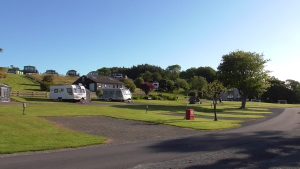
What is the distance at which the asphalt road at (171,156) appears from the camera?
1577cm

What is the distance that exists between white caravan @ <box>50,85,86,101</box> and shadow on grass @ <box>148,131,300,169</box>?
41339 mm

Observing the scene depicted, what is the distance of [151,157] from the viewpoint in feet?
58.2

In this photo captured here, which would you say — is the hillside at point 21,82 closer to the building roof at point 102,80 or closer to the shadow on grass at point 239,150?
the building roof at point 102,80

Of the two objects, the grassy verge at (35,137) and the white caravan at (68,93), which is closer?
the grassy verge at (35,137)

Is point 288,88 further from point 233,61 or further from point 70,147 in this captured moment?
point 70,147

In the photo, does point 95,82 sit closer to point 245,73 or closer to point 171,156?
point 245,73

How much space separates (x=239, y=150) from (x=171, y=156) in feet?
12.3

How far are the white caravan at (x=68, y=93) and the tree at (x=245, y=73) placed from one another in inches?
1141

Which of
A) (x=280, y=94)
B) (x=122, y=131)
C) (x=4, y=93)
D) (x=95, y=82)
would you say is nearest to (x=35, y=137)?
(x=122, y=131)

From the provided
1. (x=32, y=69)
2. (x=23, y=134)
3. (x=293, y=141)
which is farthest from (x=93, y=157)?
(x=32, y=69)

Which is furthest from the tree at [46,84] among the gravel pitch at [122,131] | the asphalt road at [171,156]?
the asphalt road at [171,156]

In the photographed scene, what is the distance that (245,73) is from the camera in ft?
274

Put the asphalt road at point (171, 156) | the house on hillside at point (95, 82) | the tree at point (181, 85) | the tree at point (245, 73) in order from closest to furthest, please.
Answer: the asphalt road at point (171, 156) < the tree at point (245, 73) < the house on hillside at point (95, 82) < the tree at point (181, 85)

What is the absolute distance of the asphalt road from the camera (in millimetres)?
15773
